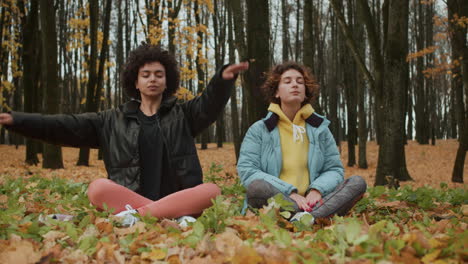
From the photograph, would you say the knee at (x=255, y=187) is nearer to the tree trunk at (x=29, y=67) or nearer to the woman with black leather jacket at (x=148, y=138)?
the woman with black leather jacket at (x=148, y=138)

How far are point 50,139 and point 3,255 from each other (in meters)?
1.69

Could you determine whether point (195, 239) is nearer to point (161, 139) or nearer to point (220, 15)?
point (161, 139)

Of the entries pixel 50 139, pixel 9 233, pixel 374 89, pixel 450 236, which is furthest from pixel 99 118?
pixel 374 89

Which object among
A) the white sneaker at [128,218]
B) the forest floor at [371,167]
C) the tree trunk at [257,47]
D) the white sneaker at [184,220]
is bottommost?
the forest floor at [371,167]

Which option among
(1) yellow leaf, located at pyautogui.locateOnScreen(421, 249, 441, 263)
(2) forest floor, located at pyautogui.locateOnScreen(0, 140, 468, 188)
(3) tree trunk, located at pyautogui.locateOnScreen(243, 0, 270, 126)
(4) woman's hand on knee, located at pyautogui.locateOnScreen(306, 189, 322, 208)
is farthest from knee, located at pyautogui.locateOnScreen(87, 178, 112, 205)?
(2) forest floor, located at pyautogui.locateOnScreen(0, 140, 468, 188)

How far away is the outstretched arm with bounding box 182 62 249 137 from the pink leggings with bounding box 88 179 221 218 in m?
0.70

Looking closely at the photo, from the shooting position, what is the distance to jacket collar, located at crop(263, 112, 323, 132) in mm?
3781

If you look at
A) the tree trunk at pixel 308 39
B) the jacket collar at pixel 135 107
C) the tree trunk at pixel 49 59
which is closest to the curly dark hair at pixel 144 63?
the jacket collar at pixel 135 107

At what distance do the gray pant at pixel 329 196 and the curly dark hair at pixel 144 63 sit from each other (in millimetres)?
1518

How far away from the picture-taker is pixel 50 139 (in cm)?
345

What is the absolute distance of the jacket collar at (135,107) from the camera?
373 centimetres

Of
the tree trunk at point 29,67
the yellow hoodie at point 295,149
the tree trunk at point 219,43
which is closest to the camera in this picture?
the yellow hoodie at point 295,149

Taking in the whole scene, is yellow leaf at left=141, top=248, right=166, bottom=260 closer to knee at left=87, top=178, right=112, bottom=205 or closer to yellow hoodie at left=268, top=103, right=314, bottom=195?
knee at left=87, top=178, right=112, bottom=205

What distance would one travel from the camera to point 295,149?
3738 mm
